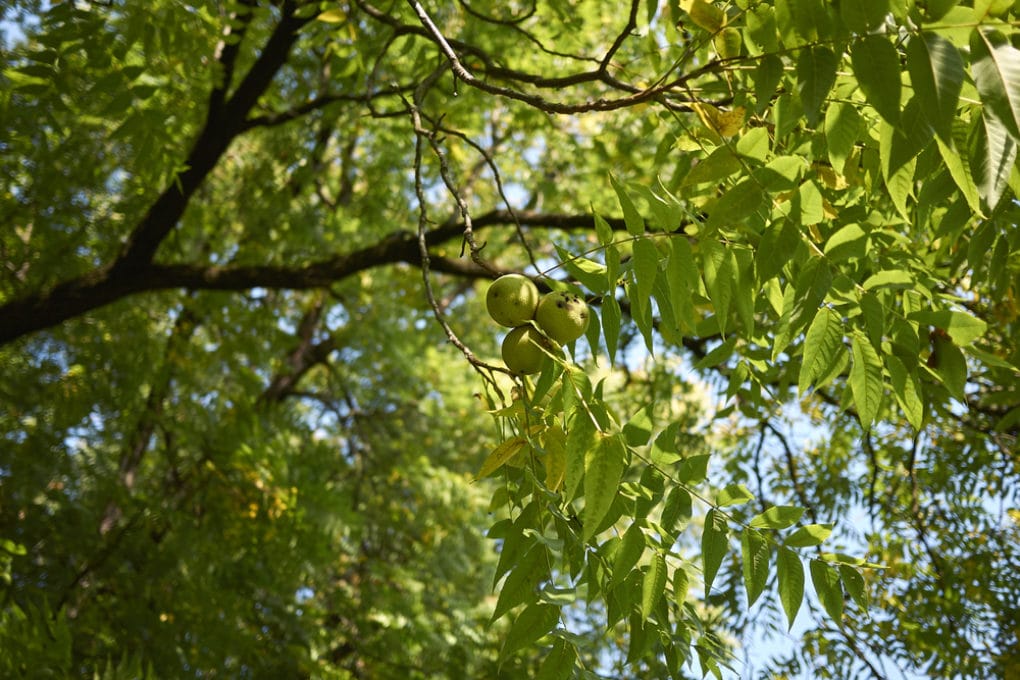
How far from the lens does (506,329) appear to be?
16.7 ft

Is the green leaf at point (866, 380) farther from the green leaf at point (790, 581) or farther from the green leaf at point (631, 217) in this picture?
the green leaf at point (631, 217)

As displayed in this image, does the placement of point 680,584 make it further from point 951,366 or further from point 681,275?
point 951,366

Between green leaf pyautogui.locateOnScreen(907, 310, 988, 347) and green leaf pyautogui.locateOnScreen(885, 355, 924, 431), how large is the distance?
3.7 inches

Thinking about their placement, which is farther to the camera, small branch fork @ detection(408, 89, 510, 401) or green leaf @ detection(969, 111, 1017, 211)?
small branch fork @ detection(408, 89, 510, 401)

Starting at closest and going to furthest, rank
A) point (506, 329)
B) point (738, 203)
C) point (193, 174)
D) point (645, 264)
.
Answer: point (738, 203)
point (645, 264)
point (193, 174)
point (506, 329)

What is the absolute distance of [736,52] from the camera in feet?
4.80

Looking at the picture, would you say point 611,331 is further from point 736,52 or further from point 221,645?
point 221,645

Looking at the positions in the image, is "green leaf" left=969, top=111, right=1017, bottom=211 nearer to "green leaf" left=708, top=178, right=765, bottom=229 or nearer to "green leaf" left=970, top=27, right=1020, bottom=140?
"green leaf" left=970, top=27, right=1020, bottom=140

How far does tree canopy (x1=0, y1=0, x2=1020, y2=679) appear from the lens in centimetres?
125

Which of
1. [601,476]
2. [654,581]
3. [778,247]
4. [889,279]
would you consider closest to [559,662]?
[654,581]

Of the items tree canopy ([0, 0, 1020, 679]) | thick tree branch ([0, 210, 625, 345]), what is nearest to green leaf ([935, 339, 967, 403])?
tree canopy ([0, 0, 1020, 679])

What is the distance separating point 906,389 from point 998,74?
82cm

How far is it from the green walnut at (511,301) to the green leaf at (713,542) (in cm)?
49

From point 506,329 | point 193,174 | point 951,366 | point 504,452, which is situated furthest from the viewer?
point 506,329
